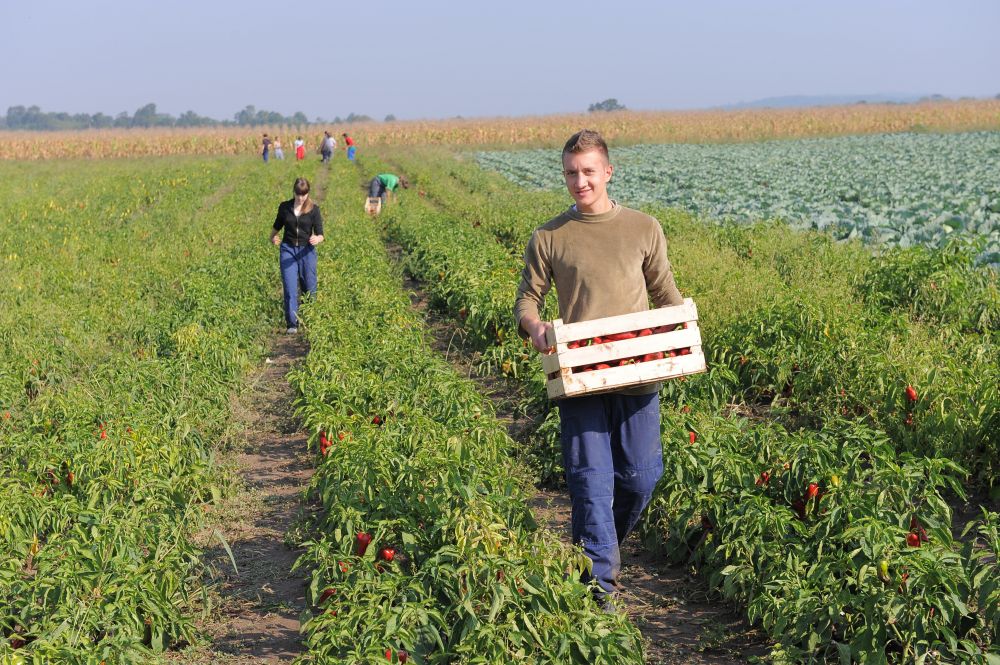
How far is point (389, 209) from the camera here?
62.0 feet

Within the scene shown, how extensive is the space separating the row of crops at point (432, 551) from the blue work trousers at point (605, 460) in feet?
0.73

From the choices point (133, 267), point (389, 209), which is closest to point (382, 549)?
point (133, 267)

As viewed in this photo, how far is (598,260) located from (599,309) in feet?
0.70

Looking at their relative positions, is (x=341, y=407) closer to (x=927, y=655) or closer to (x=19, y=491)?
(x=19, y=491)

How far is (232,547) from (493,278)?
5.04m

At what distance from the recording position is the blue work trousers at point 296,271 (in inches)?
403

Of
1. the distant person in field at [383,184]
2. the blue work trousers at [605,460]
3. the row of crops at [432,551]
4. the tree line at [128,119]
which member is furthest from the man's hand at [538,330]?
the tree line at [128,119]

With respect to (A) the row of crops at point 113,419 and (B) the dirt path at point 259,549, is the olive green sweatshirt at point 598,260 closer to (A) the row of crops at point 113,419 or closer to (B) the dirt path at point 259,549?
(B) the dirt path at point 259,549

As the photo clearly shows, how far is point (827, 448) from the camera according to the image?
15.4 feet

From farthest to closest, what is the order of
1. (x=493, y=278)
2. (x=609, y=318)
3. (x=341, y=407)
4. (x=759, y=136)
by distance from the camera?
(x=759, y=136) < (x=493, y=278) < (x=341, y=407) < (x=609, y=318)

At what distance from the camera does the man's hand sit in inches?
153

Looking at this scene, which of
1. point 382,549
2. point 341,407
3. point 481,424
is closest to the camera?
point 382,549

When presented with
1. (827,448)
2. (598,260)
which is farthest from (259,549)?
(827,448)

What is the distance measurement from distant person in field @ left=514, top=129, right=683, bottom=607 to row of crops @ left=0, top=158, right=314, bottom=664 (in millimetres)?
1869
